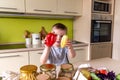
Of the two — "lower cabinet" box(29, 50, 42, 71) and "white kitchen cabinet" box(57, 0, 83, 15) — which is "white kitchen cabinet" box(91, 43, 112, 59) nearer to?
"white kitchen cabinet" box(57, 0, 83, 15)

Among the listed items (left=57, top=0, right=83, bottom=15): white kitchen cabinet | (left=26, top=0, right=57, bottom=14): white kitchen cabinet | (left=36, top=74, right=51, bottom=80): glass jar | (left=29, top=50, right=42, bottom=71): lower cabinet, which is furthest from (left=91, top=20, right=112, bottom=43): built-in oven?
(left=36, top=74, right=51, bottom=80): glass jar

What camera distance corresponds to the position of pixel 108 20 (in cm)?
247

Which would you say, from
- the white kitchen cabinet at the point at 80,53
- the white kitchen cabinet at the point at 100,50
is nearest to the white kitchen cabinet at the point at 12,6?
the white kitchen cabinet at the point at 80,53

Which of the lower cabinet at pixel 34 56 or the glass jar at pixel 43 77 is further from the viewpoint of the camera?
the lower cabinet at pixel 34 56

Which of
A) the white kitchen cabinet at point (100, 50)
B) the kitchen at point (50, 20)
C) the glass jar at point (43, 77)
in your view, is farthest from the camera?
the white kitchen cabinet at point (100, 50)

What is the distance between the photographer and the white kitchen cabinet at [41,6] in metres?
1.96

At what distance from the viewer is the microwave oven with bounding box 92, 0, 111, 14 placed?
228cm

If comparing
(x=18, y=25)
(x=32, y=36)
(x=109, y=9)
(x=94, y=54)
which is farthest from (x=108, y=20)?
(x=18, y=25)

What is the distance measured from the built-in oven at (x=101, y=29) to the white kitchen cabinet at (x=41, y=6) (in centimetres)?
71

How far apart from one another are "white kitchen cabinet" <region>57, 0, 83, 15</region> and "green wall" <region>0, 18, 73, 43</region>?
368 mm

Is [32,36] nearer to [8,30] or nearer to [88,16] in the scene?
[8,30]

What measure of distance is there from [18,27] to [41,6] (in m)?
0.54

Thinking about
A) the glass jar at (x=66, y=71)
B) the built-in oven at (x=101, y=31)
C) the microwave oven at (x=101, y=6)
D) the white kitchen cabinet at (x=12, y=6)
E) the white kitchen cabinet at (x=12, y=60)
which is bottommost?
the white kitchen cabinet at (x=12, y=60)

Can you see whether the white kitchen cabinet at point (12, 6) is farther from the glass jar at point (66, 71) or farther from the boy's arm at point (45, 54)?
the glass jar at point (66, 71)
